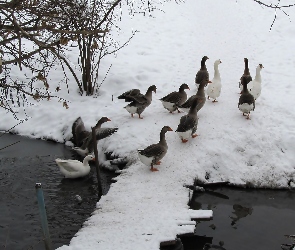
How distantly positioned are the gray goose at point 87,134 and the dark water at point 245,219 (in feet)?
9.60

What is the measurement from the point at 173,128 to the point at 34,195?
381cm

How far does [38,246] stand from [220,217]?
3.47m

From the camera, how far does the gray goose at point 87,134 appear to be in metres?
10.5

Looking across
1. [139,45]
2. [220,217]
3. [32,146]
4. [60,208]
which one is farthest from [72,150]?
[139,45]

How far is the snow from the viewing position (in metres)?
7.70

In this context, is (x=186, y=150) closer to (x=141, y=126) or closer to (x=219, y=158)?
(x=219, y=158)

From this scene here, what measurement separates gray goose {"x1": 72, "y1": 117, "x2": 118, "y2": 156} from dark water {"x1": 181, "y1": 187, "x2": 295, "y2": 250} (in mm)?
2926

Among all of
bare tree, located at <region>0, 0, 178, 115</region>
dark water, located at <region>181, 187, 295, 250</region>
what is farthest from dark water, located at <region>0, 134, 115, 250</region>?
dark water, located at <region>181, 187, 295, 250</region>

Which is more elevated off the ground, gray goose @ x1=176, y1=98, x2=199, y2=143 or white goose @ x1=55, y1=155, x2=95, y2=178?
gray goose @ x1=176, y1=98, x2=199, y2=143

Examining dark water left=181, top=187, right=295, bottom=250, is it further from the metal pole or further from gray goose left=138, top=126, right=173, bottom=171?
the metal pole

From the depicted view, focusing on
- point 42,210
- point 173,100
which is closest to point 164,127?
point 173,100

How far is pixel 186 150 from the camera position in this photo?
32.7 ft

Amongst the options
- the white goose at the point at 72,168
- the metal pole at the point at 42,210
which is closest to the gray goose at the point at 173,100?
the white goose at the point at 72,168

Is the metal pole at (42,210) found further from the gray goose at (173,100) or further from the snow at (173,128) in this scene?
the gray goose at (173,100)
